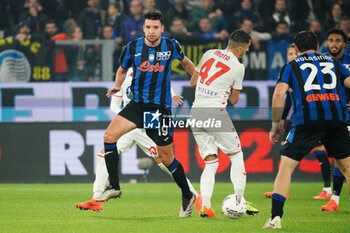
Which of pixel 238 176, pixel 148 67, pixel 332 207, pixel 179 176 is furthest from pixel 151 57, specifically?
pixel 332 207

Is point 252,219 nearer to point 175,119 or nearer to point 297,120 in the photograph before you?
point 297,120

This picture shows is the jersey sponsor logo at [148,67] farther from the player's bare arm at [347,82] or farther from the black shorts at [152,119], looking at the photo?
the player's bare arm at [347,82]

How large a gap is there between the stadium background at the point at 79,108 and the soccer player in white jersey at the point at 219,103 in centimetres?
480

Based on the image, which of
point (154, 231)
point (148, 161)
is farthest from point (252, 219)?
point (148, 161)

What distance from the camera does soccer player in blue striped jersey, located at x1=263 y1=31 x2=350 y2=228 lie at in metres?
5.70

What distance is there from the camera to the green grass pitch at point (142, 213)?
5.97 m

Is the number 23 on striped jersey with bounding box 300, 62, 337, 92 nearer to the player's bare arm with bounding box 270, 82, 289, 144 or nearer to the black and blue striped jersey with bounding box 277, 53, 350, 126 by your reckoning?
the black and blue striped jersey with bounding box 277, 53, 350, 126

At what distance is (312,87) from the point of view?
582cm

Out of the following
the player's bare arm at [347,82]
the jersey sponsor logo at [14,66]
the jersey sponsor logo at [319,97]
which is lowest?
the jersey sponsor logo at [14,66]

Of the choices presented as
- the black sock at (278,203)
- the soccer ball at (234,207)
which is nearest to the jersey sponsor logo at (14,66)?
the soccer ball at (234,207)

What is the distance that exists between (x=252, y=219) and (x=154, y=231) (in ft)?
4.40

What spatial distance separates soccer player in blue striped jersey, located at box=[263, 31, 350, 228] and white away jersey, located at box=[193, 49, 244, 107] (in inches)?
40.1

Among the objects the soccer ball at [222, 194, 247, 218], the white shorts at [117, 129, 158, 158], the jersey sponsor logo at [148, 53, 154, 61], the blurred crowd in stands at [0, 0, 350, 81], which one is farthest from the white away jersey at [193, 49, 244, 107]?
the blurred crowd in stands at [0, 0, 350, 81]

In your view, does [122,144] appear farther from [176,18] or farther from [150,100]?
[176,18]
